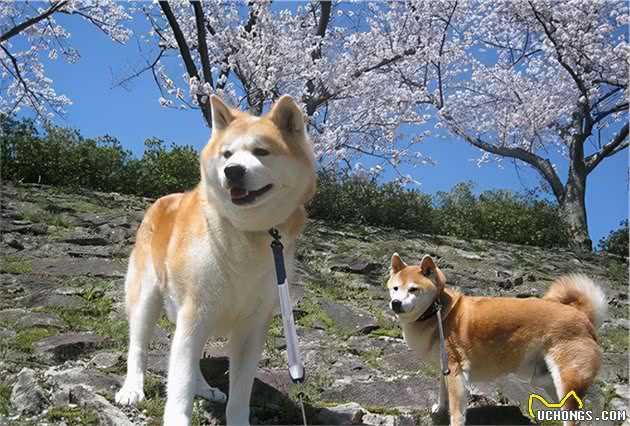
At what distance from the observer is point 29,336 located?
16.4 feet

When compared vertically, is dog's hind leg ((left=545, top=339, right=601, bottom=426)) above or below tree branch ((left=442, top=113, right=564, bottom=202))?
below

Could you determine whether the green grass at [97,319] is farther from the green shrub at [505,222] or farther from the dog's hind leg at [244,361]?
the green shrub at [505,222]

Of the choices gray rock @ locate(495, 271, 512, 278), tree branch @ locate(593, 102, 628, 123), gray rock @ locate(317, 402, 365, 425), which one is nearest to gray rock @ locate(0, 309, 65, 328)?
gray rock @ locate(317, 402, 365, 425)

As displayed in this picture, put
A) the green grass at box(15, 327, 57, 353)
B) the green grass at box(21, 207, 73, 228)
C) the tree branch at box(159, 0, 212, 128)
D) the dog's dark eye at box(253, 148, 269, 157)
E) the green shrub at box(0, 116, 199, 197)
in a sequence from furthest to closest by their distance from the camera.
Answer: the green shrub at box(0, 116, 199, 197), the tree branch at box(159, 0, 212, 128), the green grass at box(21, 207, 73, 228), the green grass at box(15, 327, 57, 353), the dog's dark eye at box(253, 148, 269, 157)

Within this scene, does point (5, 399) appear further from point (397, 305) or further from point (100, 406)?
point (397, 305)

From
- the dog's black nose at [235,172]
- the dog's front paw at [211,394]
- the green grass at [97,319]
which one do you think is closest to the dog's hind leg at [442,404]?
the dog's front paw at [211,394]

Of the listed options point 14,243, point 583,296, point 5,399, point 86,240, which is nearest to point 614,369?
point 583,296

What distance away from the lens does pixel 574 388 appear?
12.4 ft

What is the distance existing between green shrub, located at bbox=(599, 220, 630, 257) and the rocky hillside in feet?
16.5

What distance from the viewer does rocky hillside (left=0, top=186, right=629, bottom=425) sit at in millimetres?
3768

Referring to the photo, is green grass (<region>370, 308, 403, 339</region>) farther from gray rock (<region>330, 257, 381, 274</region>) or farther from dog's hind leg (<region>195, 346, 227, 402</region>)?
dog's hind leg (<region>195, 346, 227, 402</region>)

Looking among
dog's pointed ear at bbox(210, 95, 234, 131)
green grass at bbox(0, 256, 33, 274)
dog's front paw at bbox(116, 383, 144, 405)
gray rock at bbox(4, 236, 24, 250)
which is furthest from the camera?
gray rock at bbox(4, 236, 24, 250)

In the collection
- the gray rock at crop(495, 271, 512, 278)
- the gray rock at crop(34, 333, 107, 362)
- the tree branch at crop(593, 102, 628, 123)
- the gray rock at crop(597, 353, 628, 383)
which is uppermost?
the tree branch at crop(593, 102, 628, 123)

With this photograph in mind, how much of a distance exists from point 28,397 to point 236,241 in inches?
64.0
